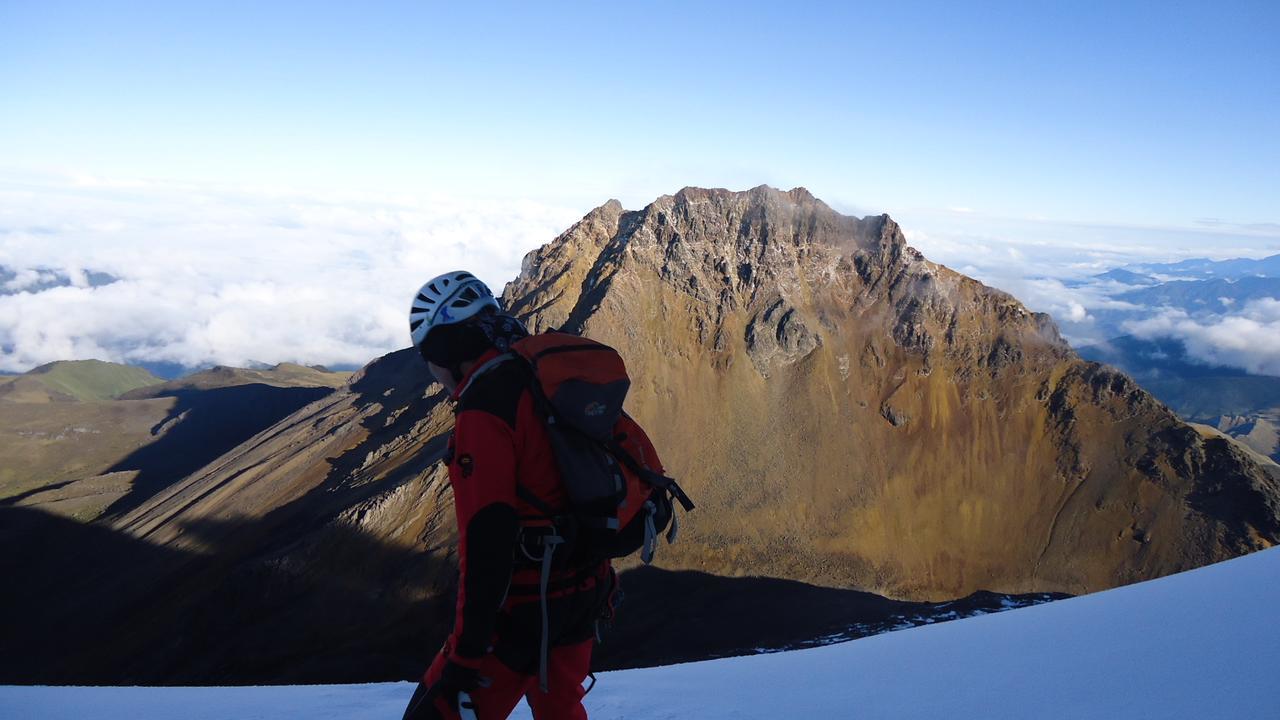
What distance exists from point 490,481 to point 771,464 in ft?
173

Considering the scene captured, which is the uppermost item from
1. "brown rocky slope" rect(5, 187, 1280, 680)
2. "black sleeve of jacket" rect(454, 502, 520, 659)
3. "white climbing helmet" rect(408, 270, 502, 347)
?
"white climbing helmet" rect(408, 270, 502, 347)

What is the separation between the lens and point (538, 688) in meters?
4.07

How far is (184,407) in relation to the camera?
405ft

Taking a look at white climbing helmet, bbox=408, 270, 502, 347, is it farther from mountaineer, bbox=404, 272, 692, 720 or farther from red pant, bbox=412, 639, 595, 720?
red pant, bbox=412, 639, 595, 720

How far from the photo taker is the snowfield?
13.3ft

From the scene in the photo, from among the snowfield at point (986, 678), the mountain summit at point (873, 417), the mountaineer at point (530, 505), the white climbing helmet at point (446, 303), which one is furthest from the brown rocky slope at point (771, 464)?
the white climbing helmet at point (446, 303)

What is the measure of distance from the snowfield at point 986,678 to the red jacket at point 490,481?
2384mm

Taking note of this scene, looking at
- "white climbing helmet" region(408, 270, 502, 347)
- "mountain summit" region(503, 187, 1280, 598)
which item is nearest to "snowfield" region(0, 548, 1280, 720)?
"white climbing helmet" region(408, 270, 502, 347)

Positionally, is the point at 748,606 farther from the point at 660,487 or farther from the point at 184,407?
the point at 184,407

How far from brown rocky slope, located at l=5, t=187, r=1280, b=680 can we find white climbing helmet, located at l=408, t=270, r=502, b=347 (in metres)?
40.8

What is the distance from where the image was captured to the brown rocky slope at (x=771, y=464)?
148ft

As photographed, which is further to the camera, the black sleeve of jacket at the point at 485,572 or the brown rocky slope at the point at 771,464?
the brown rocky slope at the point at 771,464

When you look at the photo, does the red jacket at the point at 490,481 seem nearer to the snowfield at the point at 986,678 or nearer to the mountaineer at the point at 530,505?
the mountaineer at the point at 530,505

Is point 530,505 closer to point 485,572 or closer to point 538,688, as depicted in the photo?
point 485,572
